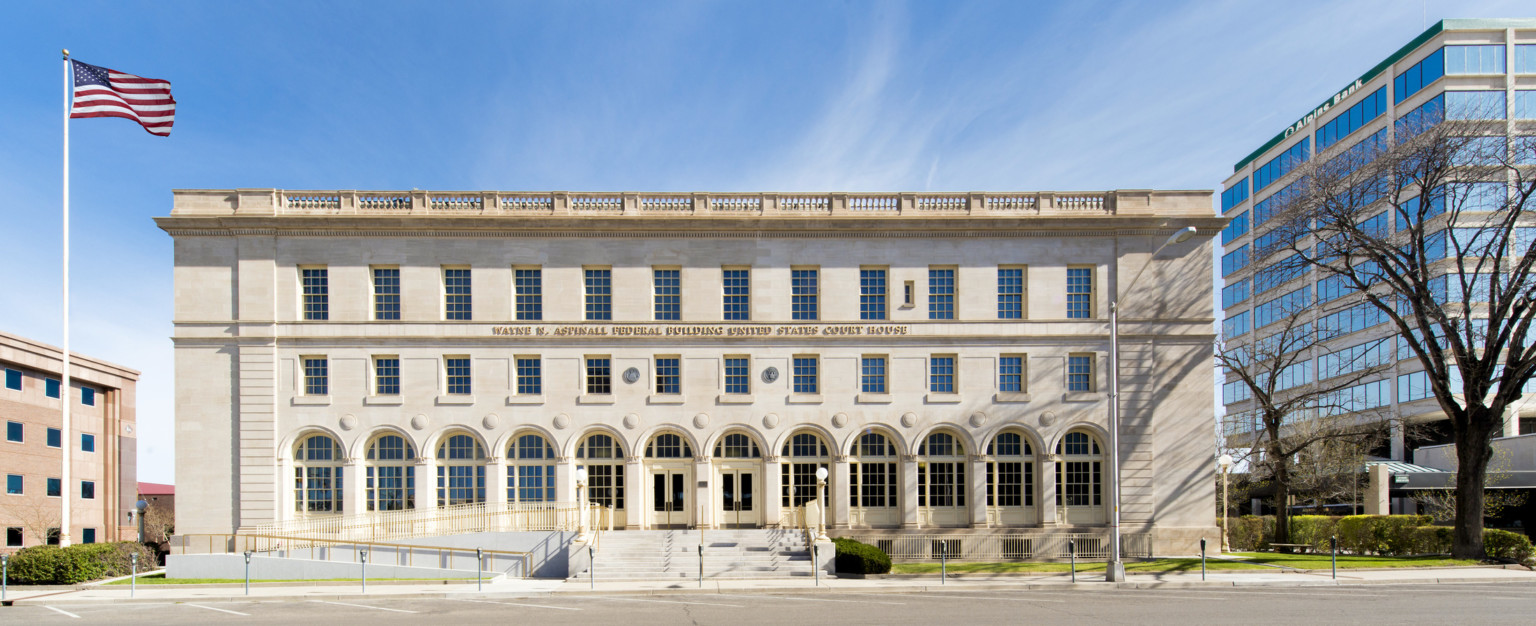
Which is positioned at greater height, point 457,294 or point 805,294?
point 457,294

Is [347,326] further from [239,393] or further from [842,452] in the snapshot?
[842,452]

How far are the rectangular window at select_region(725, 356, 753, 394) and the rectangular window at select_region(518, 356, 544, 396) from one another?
7180 millimetres

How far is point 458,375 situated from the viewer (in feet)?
104

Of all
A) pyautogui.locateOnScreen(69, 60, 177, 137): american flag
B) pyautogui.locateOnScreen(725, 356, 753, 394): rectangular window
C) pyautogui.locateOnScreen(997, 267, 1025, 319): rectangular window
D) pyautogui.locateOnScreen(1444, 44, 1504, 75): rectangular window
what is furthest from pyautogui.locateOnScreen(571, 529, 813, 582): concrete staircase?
pyautogui.locateOnScreen(1444, 44, 1504, 75): rectangular window

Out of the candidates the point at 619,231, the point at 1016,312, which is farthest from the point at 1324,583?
the point at 619,231

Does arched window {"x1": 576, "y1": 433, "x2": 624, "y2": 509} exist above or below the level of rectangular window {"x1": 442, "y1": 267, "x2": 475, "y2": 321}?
below

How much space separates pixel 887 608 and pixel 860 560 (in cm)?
614

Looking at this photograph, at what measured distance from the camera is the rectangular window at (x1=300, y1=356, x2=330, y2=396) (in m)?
31.3

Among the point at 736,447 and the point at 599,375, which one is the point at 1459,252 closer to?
the point at 736,447

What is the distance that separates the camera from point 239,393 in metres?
30.7

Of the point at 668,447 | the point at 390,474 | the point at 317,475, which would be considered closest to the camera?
the point at 317,475

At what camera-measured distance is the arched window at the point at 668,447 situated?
3194cm

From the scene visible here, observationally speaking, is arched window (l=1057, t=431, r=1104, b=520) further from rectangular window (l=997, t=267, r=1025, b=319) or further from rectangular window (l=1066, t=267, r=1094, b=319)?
rectangular window (l=997, t=267, r=1025, b=319)

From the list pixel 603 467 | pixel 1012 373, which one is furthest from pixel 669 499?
pixel 1012 373
